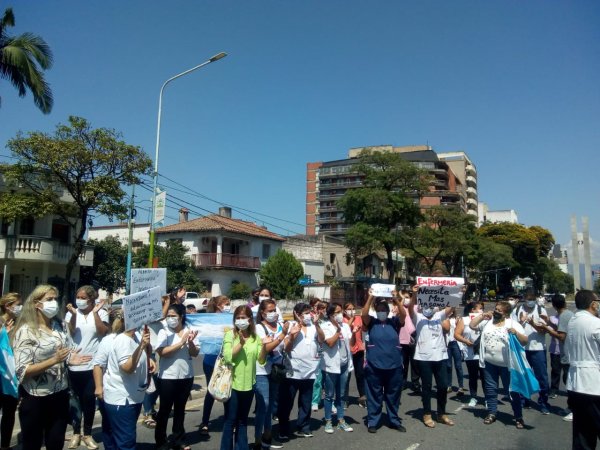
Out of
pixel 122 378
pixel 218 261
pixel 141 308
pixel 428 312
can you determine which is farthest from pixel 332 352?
pixel 218 261

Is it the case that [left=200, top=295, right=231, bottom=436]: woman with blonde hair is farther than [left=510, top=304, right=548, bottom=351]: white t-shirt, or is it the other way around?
[left=510, top=304, right=548, bottom=351]: white t-shirt

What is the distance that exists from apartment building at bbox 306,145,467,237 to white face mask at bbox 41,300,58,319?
3304 inches

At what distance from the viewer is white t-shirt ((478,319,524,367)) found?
7.81 m

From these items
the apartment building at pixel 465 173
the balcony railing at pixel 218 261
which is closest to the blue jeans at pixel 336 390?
the balcony railing at pixel 218 261

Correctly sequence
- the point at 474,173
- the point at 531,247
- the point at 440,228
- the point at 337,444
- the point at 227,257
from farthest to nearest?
the point at 474,173, the point at 531,247, the point at 440,228, the point at 227,257, the point at 337,444

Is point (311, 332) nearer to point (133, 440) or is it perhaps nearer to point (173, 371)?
point (173, 371)

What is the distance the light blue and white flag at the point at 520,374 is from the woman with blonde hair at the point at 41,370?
628cm

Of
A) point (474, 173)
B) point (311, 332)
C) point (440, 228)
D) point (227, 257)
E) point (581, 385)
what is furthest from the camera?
point (474, 173)

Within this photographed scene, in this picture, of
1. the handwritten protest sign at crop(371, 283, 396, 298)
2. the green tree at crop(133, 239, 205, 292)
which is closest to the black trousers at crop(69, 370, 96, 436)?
the handwritten protest sign at crop(371, 283, 396, 298)

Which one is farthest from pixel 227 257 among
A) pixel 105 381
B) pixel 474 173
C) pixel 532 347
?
pixel 474 173

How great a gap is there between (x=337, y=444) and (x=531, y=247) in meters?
72.3

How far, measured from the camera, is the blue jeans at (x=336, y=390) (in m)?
7.27

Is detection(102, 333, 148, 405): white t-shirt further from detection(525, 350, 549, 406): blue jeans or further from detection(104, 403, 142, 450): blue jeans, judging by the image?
detection(525, 350, 549, 406): blue jeans

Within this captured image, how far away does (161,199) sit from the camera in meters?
20.0
